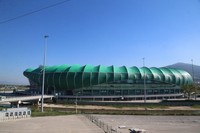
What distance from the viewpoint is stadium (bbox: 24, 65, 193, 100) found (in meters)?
102

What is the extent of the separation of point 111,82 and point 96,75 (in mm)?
7011

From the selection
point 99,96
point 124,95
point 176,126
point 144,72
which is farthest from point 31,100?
point 176,126

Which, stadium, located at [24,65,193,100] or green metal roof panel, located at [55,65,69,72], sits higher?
green metal roof panel, located at [55,65,69,72]

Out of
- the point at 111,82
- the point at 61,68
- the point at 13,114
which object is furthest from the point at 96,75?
the point at 13,114

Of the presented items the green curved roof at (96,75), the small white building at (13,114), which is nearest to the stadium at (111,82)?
the green curved roof at (96,75)

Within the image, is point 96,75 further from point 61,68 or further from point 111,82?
point 61,68

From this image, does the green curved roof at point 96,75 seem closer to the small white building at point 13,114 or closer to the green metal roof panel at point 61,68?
the green metal roof panel at point 61,68

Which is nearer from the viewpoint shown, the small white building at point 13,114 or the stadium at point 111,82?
the small white building at point 13,114

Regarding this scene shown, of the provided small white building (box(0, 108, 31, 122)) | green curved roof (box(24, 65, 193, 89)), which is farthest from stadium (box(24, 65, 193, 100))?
small white building (box(0, 108, 31, 122))

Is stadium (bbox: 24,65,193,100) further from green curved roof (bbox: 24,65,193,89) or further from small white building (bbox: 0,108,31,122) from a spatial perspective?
small white building (bbox: 0,108,31,122)

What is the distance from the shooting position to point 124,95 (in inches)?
4092

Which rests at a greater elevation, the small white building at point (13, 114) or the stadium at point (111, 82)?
the stadium at point (111, 82)

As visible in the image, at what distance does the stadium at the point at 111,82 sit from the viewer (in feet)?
335

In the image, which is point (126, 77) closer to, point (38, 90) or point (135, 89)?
point (135, 89)
